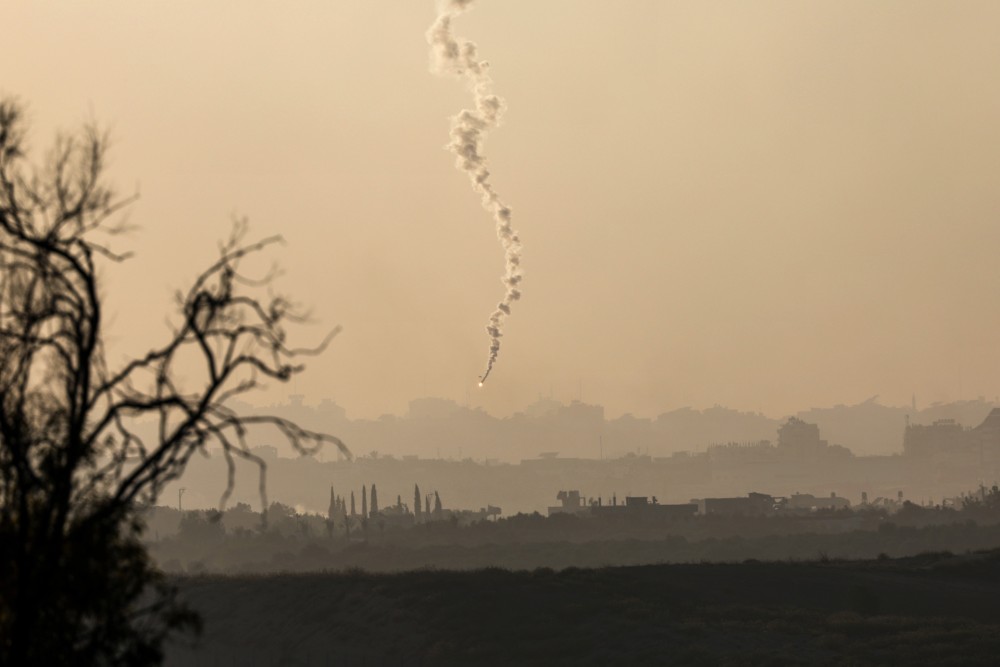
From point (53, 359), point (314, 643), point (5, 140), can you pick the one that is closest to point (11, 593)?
point (53, 359)

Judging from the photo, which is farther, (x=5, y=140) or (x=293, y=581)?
(x=293, y=581)

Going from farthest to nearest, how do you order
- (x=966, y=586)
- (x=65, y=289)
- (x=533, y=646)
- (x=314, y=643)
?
(x=966, y=586)
(x=314, y=643)
(x=533, y=646)
(x=65, y=289)

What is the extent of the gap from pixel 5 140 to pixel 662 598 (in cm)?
9942

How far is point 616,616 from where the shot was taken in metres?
114

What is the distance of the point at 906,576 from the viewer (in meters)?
138

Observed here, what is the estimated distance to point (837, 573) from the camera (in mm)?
134000

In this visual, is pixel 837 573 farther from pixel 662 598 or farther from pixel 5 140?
pixel 5 140

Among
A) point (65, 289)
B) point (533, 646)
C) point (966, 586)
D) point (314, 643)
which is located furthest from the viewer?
Answer: point (966, 586)

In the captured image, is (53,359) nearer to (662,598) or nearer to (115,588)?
(115,588)

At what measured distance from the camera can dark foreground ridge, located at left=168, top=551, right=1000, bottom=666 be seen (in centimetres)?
10150

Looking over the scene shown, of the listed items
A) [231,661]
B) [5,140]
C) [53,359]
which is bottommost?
[231,661]

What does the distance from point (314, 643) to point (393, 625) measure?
Answer: 235 inches

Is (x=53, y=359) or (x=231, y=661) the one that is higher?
(x=53, y=359)

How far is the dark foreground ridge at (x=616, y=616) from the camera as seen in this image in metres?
102
